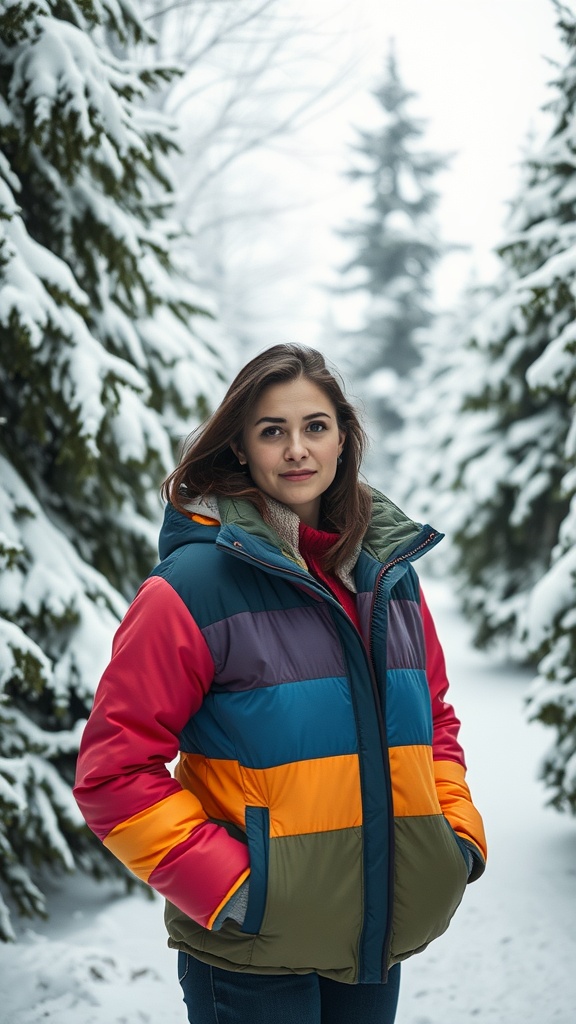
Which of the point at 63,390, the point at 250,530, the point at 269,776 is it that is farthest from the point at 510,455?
the point at 269,776

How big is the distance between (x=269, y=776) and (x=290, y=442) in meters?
0.73

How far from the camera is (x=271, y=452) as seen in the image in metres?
1.98

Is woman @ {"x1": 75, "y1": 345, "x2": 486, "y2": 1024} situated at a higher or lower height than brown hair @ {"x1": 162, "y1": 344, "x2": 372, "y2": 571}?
lower

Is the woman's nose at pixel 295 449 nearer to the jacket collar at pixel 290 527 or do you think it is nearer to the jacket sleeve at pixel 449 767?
the jacket collar at pixel 290 527

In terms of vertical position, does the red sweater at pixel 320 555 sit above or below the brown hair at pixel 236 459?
below

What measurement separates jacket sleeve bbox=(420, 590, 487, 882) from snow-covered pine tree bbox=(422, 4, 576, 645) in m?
5.27

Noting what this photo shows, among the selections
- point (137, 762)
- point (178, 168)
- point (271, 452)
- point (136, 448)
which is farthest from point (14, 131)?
point (178, 168)

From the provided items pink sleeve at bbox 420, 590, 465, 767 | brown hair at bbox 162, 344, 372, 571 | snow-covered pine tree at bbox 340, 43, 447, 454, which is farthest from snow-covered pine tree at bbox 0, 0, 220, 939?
snow-covered pine tree at bbox 340, 43, 447, 454

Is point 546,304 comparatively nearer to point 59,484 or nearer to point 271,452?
point 59,484

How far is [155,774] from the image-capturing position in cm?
172

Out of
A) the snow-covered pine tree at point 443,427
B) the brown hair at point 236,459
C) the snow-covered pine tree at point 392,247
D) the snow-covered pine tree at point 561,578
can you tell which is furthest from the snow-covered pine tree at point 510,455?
the snow-covered pine tree at point 392,247

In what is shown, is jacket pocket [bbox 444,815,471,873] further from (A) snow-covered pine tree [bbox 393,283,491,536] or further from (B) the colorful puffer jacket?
(A) snow-covered pine tree [bbox 393,283,491,536]

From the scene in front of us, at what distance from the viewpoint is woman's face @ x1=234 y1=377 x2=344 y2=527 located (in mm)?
1983

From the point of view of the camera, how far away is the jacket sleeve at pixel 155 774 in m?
1.66
